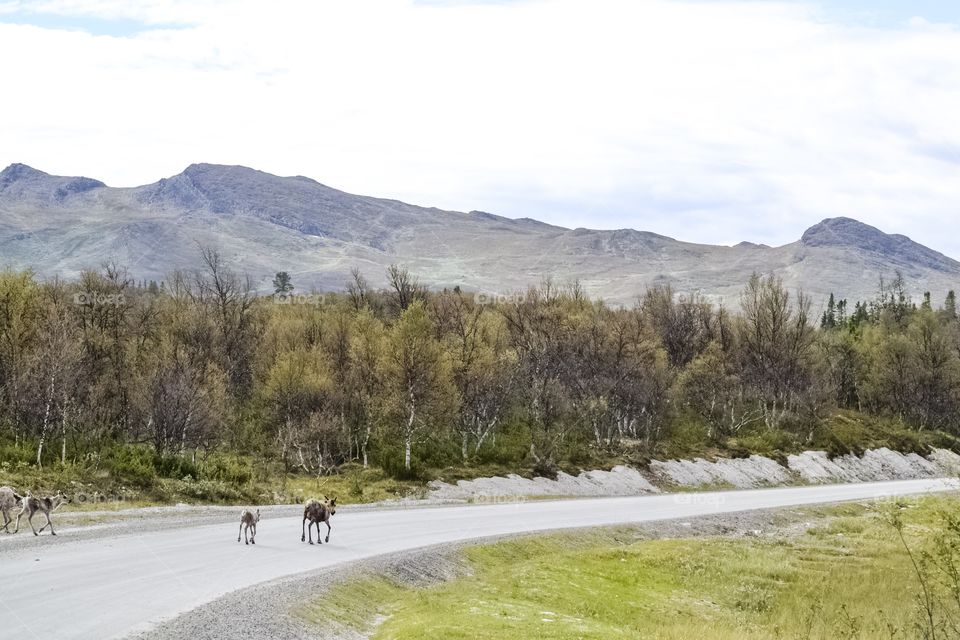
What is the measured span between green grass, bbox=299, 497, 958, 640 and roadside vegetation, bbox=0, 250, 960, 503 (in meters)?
18.9

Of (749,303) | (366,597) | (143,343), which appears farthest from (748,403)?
(366,597)

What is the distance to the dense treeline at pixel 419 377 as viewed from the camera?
56.8 m

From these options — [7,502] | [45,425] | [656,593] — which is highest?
[45,425]

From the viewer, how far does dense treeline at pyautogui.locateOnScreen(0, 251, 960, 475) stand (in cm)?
5681

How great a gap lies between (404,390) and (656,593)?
40.1m

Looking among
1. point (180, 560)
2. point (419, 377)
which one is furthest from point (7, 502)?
point (419, 377)

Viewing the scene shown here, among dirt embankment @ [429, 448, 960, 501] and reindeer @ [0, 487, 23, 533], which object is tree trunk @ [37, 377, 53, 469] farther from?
dirt embankment @ [429, 448, 960, 501]

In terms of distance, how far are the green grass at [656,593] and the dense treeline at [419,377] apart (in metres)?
25.5

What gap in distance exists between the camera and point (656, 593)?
31203 mm

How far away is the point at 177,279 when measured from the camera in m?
115

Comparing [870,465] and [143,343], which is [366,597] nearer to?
[143,343]

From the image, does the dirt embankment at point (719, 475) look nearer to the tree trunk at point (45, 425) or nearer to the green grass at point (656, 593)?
the green grass at point (656, 593)

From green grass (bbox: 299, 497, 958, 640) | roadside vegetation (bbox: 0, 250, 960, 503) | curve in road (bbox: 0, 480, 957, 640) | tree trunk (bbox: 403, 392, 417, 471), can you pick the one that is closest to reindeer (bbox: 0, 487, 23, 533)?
curve in road (bbox: 0, 480, 957, 640)

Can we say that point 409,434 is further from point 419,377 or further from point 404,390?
point 419,377
